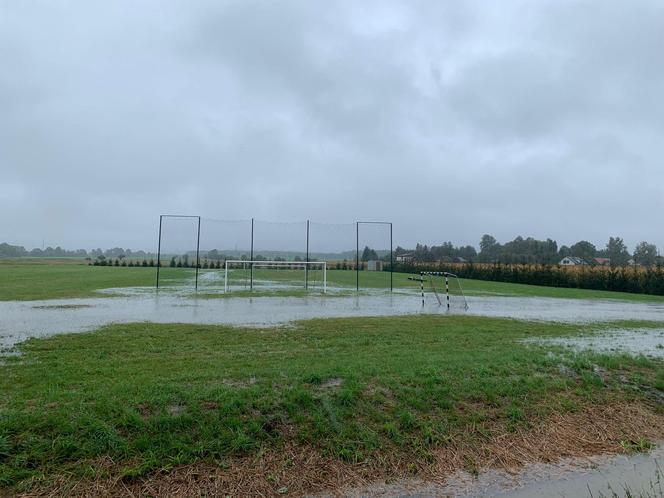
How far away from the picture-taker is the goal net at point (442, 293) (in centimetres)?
1575

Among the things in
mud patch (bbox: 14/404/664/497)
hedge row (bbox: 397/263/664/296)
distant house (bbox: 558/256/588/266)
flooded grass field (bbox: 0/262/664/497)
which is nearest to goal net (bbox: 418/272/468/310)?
flooded grass field (bbox: 0/262/664/497)

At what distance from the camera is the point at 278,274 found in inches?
1072

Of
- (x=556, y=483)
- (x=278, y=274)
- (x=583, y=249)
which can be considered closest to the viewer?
(x=556, y=483)

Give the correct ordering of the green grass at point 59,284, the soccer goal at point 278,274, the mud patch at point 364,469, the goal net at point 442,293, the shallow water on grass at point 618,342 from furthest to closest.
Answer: the soccer goal at point 278,274
the green grass at point 59,284
the goal net at point 442,293
the shallow water on grass at point 618,342
the mud patch at point 364,469

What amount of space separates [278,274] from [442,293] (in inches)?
452

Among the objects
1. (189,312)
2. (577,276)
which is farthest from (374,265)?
(189,312)

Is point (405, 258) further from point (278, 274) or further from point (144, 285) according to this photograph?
point (144, 285)

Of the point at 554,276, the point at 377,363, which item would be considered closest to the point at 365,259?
the point at 554,276

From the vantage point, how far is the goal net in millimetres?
15748

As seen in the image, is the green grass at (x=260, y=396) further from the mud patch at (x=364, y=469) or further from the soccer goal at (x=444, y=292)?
the soccer goal at (x=444, y=292)

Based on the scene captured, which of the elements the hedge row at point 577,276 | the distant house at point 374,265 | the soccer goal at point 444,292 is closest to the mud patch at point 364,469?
the soccer goal at point 444,292

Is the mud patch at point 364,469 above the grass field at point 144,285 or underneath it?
underneath

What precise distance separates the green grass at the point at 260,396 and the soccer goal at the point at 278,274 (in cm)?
1558

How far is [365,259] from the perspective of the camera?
29.9 m
